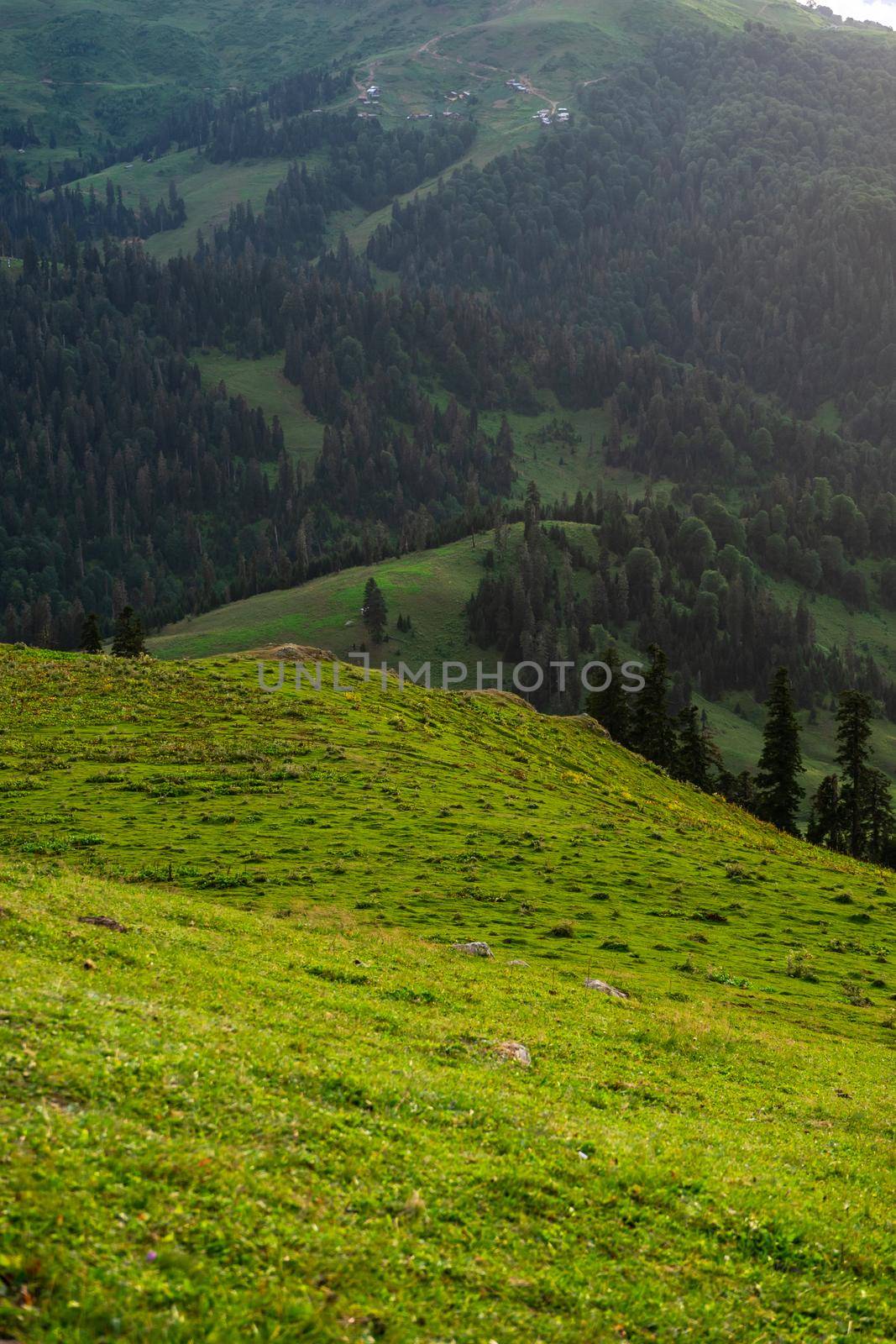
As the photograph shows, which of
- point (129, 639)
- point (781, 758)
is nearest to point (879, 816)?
point (781, 758)

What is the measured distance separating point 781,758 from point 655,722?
47.1ft

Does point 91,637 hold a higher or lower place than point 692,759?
higher

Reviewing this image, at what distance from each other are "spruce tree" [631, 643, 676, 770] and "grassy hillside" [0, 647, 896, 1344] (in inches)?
2330

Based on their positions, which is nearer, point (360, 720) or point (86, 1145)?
point (86, 1145)

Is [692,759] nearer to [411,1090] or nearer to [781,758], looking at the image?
[781,758]

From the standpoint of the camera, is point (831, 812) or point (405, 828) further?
point (831, 812)

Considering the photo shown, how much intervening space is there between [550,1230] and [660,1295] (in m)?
1.53

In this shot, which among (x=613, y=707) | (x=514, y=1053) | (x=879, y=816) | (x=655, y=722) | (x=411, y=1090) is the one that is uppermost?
(x=411, y=1090)

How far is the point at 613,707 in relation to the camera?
4483 inches

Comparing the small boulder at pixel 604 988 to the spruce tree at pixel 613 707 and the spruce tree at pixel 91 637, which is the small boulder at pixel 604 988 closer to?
the spruce tree at pixel 613 707

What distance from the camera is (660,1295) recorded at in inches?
472

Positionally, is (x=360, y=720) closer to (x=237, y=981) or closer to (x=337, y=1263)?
(x=237, y=981)

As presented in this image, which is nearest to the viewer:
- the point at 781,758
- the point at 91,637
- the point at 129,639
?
the point at 781,758

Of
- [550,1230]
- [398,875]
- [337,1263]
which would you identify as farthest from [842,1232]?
[398,875]
